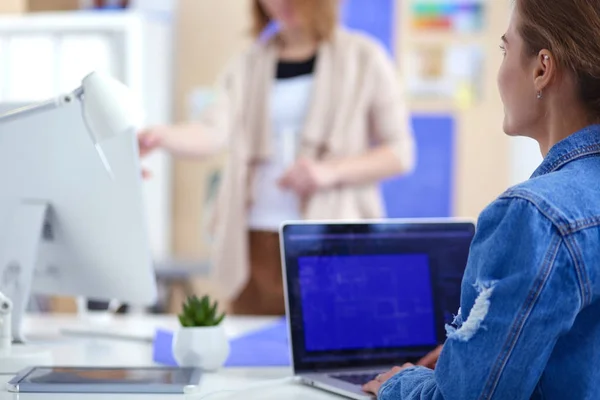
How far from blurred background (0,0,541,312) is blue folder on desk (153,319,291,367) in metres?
2.41

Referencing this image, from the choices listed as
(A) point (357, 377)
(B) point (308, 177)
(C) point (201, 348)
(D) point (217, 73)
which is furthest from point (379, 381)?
(D) point (217, 73)

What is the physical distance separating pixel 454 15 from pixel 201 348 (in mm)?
3338

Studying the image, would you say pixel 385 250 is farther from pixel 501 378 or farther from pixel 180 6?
pixel 180 6

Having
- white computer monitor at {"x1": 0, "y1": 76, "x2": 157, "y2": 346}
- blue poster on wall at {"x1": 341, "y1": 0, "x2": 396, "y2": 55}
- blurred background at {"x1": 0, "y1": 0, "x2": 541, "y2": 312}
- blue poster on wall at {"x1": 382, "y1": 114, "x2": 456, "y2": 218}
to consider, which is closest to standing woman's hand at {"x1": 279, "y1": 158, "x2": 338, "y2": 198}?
white computer monitor at {"x1": 0, "y1": 76, "x2": 157, "y2": 346}

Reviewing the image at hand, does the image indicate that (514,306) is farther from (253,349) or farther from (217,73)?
(217,73)

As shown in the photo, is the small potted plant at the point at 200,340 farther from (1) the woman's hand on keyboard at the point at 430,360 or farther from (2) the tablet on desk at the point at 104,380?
(1) the woman's hand on keyboard at the point at 430,360

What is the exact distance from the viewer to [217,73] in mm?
4598

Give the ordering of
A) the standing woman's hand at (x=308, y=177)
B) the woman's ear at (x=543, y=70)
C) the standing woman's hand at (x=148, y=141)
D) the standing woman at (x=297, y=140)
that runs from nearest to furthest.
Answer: the woman's ear at (x=543, y=70) < the standing woman's hand at (x=148, y=141) < the standing woman's hand at (x=308, y=177) < the standing woman at (x=297, y=140)

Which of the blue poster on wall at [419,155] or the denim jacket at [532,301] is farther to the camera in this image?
the blue poster on wall at [419,155]

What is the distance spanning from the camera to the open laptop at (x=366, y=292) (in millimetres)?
1367

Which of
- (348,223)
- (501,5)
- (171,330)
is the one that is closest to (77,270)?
(171,330)

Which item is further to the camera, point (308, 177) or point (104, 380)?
point (308, 177)

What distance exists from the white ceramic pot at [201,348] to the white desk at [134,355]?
23mm

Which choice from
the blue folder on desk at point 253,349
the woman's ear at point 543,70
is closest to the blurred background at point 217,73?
the blue folder on desk at point 253,349
